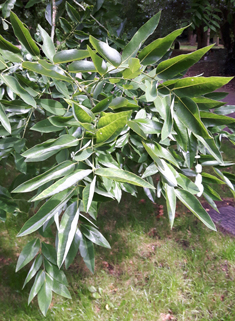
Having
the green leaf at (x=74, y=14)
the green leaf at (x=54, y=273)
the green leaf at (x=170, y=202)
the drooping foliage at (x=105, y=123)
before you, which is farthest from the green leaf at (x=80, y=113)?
the green leaf at (x=74, y=14)

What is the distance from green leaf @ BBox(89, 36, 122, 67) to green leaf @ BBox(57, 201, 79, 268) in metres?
0.39

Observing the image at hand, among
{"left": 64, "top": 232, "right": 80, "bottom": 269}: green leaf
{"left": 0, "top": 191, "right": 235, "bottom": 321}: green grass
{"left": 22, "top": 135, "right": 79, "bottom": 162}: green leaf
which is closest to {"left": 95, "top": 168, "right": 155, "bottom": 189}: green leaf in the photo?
{"left": 22, "top": 135, "right": 79, "bottom": 162}: green leaf

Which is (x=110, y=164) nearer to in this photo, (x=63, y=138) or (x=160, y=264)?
(x=63, y=138)

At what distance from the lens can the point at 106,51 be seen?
61 centimetres

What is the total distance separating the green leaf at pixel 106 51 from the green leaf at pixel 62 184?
289 millimetres

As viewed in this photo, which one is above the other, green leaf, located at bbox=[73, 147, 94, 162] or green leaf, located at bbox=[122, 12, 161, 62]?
green leaf, located at bbox=[122, 12, 161, 62]

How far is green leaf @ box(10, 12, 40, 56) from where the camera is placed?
704mm

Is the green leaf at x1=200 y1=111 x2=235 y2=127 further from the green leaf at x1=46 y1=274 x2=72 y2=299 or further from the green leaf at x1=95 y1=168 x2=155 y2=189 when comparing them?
the green leaf at x1=46 y1=274 x2=72 y2=299

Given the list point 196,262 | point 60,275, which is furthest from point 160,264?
point 60,275

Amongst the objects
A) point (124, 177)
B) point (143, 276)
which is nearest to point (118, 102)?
point (124, 177)

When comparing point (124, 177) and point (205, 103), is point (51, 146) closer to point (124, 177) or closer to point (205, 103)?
point (124, 177)

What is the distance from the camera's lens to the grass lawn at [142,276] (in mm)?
1737

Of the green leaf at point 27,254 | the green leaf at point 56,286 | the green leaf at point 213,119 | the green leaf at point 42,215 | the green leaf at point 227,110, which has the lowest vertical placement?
the green leaf at point 56,286

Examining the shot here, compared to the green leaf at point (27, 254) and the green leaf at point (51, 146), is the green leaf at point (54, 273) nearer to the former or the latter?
the green leaf at point (27, 254)
